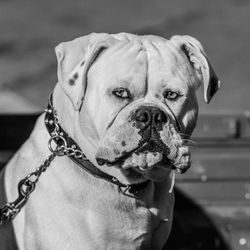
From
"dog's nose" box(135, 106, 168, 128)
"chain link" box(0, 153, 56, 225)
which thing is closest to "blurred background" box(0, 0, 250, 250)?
"chain link" box(0, 153, 56, 225)

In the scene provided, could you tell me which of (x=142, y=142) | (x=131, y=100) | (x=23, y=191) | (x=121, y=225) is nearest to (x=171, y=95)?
(x=131, y=100)

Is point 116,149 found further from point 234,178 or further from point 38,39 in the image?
point 38,39

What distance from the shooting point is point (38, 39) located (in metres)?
6.99

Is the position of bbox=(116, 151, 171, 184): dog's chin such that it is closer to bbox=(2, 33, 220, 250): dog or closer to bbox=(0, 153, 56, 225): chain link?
bbox=(2, 33, 220, 250): dog

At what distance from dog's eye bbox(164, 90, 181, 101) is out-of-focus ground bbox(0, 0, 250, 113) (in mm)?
3129

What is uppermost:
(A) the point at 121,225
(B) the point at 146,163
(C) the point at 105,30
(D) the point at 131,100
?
(D) the point at 131,100

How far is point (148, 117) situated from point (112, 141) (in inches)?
7.0

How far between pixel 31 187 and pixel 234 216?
223 centimetres

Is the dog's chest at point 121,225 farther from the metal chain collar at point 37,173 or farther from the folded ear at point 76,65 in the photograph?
the folded ear at point 76,65

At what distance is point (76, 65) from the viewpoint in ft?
12.5

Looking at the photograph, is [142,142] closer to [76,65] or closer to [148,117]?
[148,117]

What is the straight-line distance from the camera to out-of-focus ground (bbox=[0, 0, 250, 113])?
22.8ft

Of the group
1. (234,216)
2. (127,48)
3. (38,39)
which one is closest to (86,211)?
(127,48)

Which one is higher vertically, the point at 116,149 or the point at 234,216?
the point at 116,149
